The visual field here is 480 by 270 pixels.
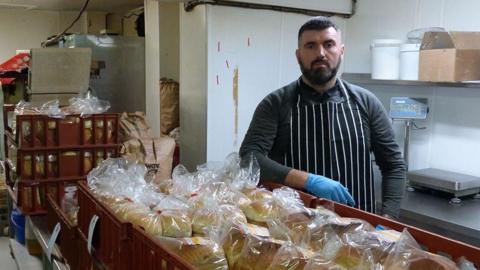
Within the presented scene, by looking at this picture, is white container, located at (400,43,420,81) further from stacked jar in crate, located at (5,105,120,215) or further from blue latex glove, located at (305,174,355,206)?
stacked jar in crate, located at (5,105,120,215)

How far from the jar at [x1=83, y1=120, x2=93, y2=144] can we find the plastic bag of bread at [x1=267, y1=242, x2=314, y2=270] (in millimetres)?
1846

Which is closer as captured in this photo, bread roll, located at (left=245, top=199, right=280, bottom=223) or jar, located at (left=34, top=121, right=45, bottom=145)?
bread roll, located at (left=245, top=199, right=280, bottom=223)

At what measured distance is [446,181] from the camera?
2643 millimetres

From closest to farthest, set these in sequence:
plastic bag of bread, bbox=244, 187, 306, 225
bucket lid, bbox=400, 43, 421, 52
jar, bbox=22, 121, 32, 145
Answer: plastic bag of bread, bbox=244, 187, 306, 225 → jar, bbox=22, 121, 32, 145 → bucket lid, bbox=400, 43, 421, 52

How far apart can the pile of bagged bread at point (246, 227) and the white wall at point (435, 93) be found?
1.89 m

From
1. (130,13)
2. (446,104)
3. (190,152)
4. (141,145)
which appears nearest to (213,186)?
(141,145)

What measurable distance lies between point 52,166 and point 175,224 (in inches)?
62.6

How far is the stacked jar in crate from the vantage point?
234 cm

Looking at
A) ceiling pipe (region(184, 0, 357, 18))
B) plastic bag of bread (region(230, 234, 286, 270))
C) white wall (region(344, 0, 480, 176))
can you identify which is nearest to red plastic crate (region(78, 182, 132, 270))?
→ plastic bag of bread (region(230, 234, 286, 270))

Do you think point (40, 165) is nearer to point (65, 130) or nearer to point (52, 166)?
point (52, 166)

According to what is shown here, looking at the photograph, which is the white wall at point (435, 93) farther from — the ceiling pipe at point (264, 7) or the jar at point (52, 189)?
the jar at point (52, 189)

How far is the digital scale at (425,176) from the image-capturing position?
2.63 metres

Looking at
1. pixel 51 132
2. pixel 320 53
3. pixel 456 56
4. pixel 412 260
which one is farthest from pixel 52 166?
pixel 456 56

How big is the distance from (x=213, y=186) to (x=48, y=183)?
1369 millimetres
